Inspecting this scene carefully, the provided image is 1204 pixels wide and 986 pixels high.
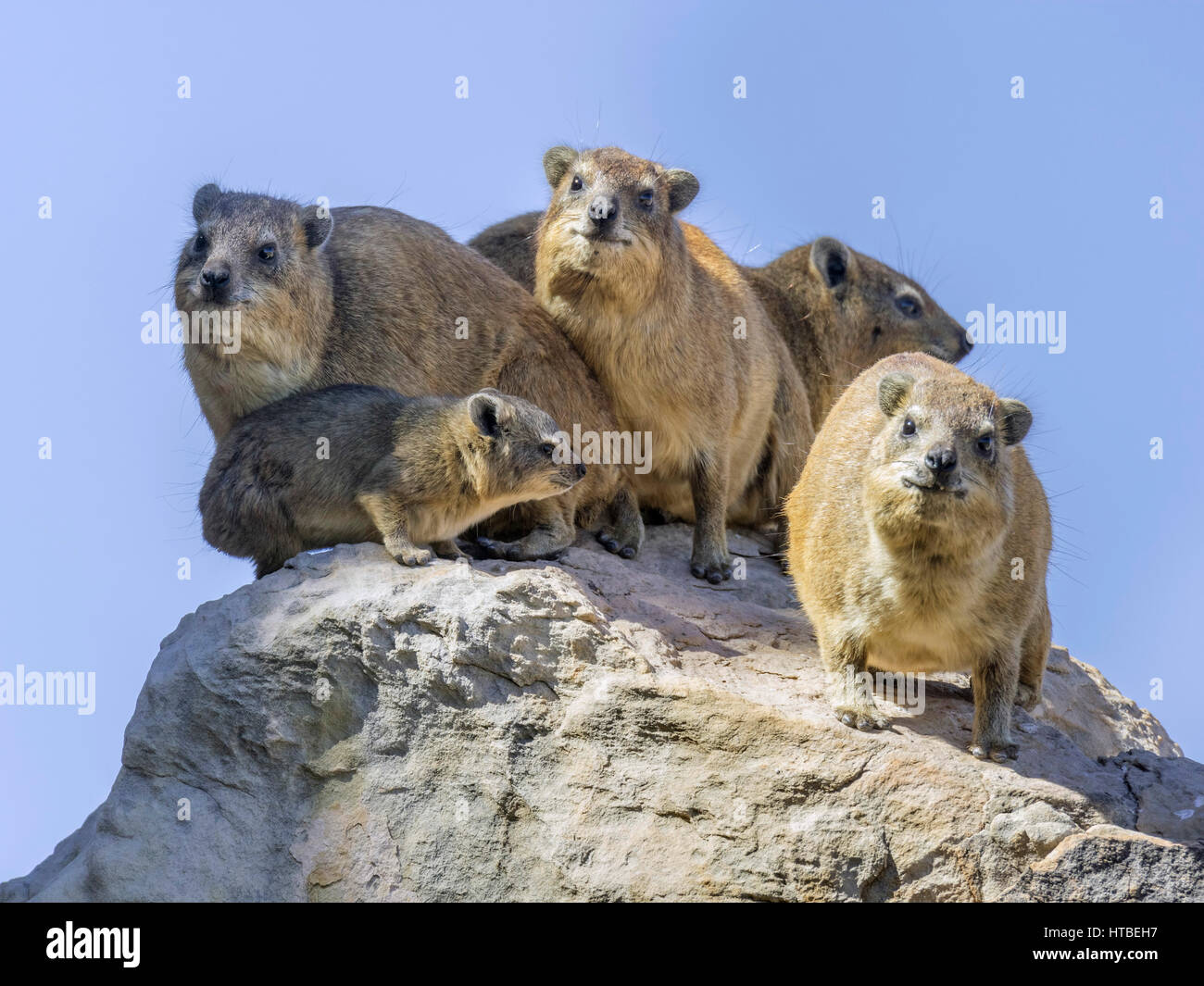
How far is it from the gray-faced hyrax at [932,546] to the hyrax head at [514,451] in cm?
147

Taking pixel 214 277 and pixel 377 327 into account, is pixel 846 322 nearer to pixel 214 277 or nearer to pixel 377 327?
pixel 377 327

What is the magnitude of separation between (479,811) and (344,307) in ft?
11.8

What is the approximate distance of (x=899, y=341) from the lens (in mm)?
12883

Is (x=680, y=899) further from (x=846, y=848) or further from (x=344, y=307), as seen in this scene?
(x=344, y=307)

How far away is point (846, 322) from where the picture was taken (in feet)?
42.3

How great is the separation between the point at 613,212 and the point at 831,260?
411 cm

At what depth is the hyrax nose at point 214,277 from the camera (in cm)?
822

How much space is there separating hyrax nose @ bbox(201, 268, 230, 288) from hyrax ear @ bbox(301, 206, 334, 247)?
0.81 m

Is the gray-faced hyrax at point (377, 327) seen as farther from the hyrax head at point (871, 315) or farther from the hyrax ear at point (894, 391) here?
the hyrax head at point (871, 315)

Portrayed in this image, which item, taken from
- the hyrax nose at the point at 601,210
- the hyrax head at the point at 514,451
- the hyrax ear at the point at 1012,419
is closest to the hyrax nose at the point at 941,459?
the hyrax ear at the point at 1012,419

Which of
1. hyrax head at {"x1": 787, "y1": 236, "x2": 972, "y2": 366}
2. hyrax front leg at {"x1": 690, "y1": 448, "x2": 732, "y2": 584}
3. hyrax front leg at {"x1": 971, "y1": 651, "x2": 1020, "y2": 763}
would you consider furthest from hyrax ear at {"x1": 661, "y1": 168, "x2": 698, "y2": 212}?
hyrax front leg at {"x1": 971, "y1": 651, "x2": 1020, "y2": 763}

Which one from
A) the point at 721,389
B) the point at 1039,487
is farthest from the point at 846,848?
the point at 721,389

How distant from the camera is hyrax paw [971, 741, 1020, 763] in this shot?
6953 mm

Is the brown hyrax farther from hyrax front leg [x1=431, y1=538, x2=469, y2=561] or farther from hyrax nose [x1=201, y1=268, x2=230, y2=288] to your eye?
hyrax nose [x1=201, y1=268, x2=230, y2=288]
